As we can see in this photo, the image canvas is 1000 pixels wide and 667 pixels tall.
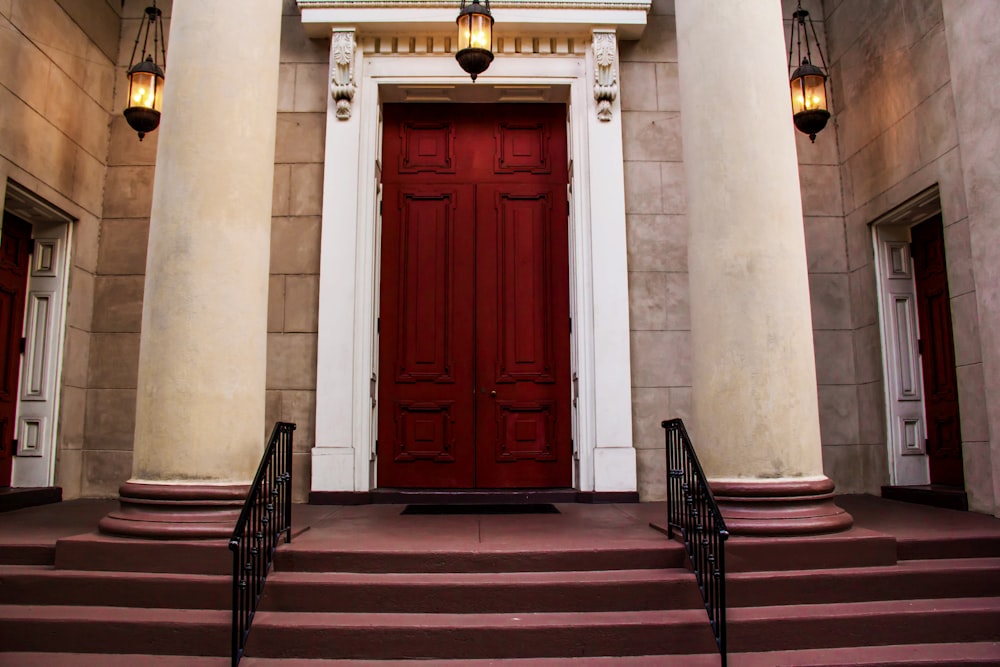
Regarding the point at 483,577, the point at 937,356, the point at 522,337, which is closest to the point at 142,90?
the point at 522,337

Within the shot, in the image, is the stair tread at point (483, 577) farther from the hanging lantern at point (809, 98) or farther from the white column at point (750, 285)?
the hanging lantern at point (809, 98)

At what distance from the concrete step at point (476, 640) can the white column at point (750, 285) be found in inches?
40.1

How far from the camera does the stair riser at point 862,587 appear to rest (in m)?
4.55

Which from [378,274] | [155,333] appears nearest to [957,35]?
[378,274]

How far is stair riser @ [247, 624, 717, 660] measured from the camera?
4199 millimetres

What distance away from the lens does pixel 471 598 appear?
4.54m

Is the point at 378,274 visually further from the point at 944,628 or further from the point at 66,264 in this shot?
the point at 944,628

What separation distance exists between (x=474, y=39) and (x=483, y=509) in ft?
13.6

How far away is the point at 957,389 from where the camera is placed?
7418mm

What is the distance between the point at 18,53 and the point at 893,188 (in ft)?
28.5

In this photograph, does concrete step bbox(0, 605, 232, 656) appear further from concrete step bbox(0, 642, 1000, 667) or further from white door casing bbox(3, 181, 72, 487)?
white door casing bbox(3, 181, 72, 487)

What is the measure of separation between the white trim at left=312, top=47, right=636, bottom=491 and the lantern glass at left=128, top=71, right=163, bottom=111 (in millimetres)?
1721

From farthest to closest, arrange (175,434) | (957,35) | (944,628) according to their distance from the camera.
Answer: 1. (957,35)
2. (175,434)
3. (944,628)

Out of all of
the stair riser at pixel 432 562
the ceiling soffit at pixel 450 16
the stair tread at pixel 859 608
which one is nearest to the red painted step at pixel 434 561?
the stair riser at pixel 432 562
